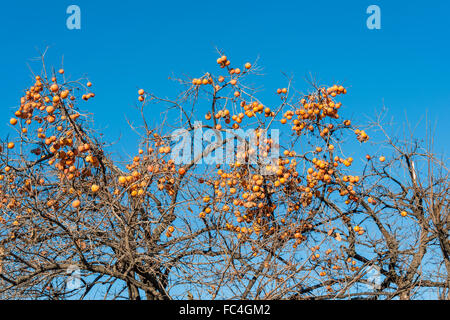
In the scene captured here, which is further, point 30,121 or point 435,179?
point 435,179

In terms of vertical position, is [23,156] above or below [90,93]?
below

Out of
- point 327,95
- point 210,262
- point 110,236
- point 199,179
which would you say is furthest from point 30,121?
point 327,95

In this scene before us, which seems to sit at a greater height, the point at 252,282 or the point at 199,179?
the point at 199,179

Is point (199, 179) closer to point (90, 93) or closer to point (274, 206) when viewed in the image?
point (274, 206)

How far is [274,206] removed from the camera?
6719 millimetres

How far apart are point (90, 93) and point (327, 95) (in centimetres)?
339

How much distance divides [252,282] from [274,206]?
1.41m

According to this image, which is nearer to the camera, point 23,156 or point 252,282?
point 252,282

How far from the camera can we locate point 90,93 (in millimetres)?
6371

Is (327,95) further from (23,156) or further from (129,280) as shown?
(23,156)
